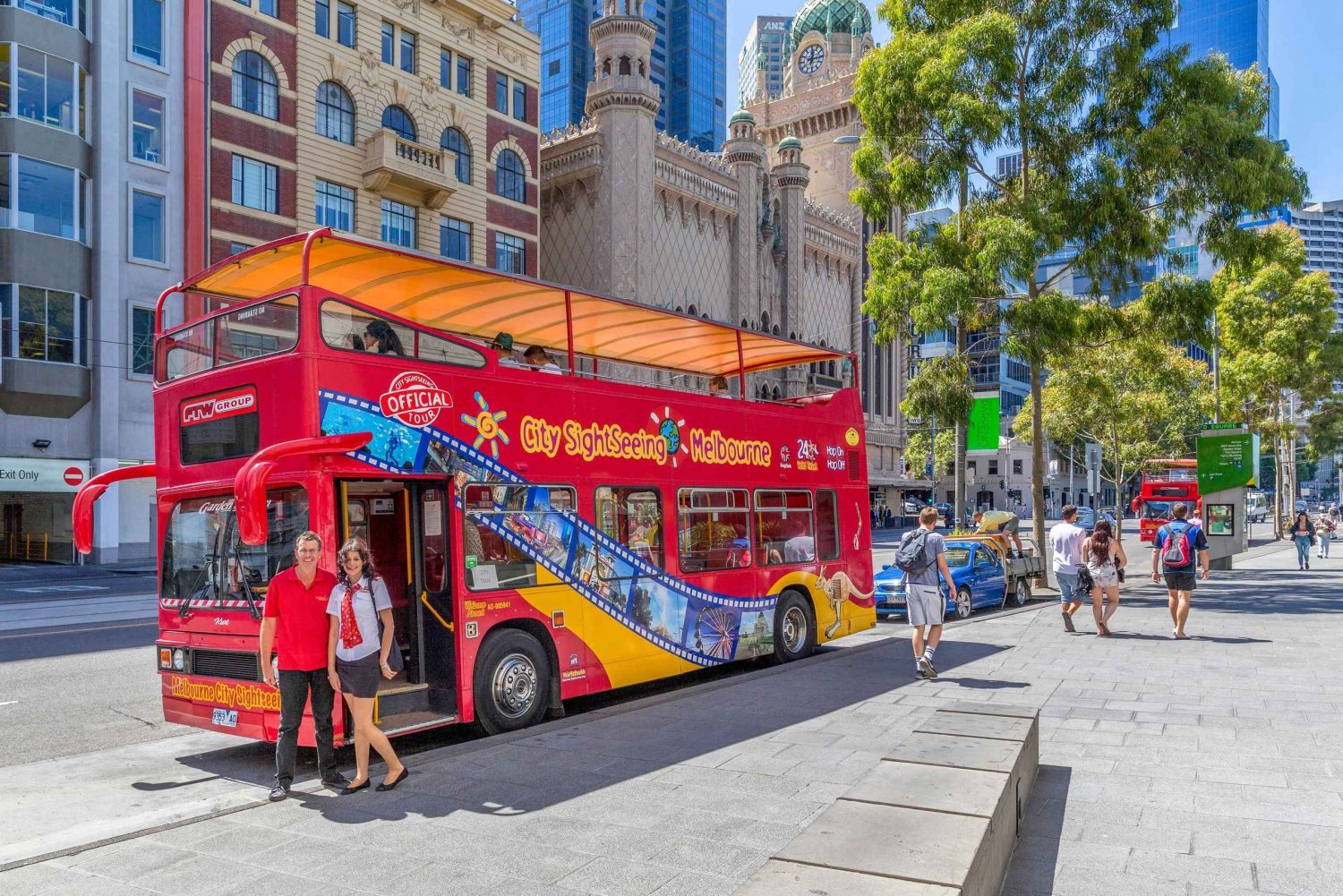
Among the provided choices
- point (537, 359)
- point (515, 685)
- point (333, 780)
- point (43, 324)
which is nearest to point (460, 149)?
point (43, 324)

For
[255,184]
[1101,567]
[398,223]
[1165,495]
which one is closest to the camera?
[1101,567]

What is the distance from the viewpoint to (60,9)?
28.9m

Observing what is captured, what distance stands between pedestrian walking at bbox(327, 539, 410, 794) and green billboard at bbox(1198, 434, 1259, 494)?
26.6m

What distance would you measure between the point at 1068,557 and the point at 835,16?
70964 millimetres

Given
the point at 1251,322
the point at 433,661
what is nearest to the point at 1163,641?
the point at 433,661

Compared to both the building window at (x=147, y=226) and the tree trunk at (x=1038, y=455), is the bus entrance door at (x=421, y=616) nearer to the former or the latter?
the tree trunk at (x=1038, y=455)

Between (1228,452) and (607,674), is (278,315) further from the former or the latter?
(1228,452)

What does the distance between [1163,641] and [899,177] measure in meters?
10.8

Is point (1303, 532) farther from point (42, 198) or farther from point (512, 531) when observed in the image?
point (42, 198)

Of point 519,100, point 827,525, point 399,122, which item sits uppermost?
point 519,100

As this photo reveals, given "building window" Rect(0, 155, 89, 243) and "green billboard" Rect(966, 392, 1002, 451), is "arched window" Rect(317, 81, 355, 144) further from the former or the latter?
"green billboard" Rect(966, 392, 1002, 451)

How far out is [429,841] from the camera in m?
5.45

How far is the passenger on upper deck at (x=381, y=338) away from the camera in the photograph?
24.9 ft

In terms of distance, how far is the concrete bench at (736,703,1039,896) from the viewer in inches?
150
